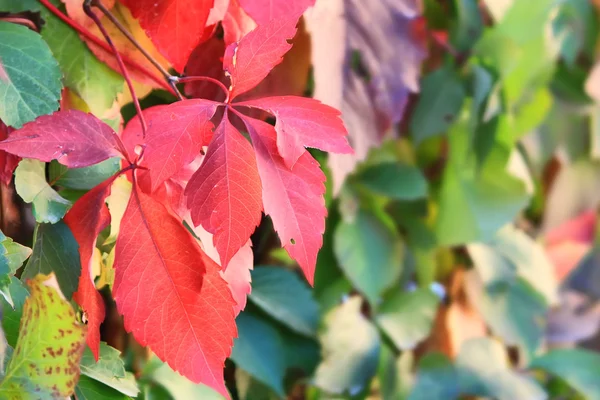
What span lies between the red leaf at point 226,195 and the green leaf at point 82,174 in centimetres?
6

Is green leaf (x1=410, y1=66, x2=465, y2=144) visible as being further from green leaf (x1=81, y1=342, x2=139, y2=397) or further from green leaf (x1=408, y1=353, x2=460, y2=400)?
green leaf (x1=81, y1=342, x2=139, y2=397)

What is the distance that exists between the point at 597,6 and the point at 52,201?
0.62 metres

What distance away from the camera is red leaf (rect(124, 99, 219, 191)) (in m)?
0.20

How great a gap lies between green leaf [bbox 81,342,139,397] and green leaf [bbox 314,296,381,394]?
20cm

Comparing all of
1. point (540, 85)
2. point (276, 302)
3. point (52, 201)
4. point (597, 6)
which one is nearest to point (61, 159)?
point (52, 201)

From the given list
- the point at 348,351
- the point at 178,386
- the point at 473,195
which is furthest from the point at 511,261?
the point at 178,386

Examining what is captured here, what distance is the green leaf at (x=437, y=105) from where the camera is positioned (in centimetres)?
48

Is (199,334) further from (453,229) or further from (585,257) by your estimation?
(585,257)

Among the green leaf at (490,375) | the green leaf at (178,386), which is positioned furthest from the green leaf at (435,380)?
the green leaf at (178,386)

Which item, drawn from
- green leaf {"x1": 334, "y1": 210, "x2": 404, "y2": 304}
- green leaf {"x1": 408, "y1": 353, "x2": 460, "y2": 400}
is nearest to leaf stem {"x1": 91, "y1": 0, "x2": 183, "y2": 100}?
green leaf {"x1": 334, "y1": 210, "x2": 404, "y2": 304}

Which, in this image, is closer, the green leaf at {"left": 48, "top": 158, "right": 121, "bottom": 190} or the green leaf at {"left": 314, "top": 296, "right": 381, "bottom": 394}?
the green leaf at {"left": 48, "top": 158, "right": 121, "bottom": 190}

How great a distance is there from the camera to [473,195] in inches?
20.4

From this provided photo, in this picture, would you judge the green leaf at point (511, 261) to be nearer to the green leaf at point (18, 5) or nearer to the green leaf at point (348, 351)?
the green leaf at point (348, 351)

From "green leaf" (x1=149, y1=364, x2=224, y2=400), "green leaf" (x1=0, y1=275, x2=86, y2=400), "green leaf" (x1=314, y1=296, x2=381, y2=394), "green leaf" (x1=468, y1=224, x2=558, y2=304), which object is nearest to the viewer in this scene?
"green leaf" (x1=0, y1=275, x2=86, y2=400)
